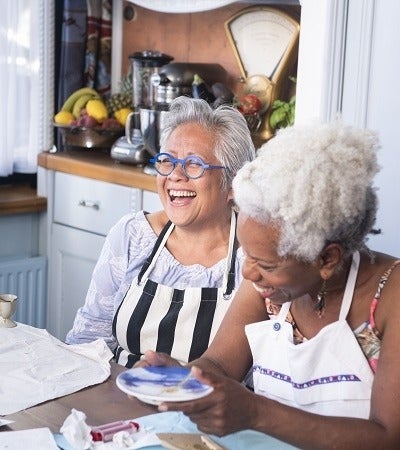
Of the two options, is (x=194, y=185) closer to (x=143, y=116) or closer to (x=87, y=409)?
(x=87, y=409)

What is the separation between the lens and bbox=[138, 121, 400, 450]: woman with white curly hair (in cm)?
149

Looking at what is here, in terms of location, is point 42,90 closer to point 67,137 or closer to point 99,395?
point 67,137

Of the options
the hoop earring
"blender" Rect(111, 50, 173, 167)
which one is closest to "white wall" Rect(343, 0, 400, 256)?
"blender" Rect(111, 50, 173, 167)

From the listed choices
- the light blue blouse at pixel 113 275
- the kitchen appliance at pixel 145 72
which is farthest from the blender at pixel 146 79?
the light blue blouse at pixel 113 275

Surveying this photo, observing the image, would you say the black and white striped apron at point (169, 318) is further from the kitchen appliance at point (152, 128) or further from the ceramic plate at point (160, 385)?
the kitchen appliance at point (152, 128)

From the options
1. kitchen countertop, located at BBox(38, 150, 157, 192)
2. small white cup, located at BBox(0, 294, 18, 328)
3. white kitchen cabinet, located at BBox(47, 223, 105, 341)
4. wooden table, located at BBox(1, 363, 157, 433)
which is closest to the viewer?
wooden table, located at BBox(1, 363, 157, 433)

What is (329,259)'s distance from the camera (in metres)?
1.60

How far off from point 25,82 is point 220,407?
109 inches

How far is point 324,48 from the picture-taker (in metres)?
2.72

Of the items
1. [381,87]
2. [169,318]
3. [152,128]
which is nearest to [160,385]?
[169,318]

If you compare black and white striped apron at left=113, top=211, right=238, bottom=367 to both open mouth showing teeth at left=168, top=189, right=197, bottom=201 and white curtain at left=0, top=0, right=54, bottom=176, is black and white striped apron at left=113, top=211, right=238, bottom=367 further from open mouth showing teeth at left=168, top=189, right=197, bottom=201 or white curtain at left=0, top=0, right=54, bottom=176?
white curtain at left=0, top=0, right=54, bottom=176

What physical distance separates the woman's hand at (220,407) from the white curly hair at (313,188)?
26 cm

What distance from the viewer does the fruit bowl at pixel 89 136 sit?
380cm

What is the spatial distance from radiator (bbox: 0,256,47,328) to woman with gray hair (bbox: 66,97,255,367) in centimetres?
148
